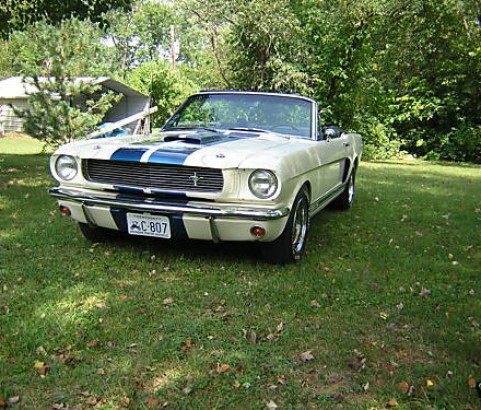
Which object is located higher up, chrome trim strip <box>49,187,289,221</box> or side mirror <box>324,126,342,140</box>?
side mirror <box>324,126,342,140</box>

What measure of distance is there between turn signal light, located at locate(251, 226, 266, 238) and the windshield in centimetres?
152

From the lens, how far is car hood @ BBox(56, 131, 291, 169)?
4096 millimetres

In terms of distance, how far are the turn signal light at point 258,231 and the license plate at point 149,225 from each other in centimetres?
69

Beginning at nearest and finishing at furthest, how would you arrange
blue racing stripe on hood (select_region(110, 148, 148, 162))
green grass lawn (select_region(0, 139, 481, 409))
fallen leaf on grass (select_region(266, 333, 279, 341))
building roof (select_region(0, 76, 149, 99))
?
1. green grass lawn (select_region(0, 139, 481, 409))
2. fallen leaf on grass (select_region(266, 333, 279, 341))
3. blue racing stripe on hood (select_region(110, 148, 148, 162))
4. building roof (select_region(0, 76, 149, 99))

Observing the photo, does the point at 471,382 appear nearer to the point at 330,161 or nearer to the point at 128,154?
the point at 128,154

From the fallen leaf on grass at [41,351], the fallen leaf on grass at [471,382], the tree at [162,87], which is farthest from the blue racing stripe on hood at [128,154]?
the tree at [162,87]

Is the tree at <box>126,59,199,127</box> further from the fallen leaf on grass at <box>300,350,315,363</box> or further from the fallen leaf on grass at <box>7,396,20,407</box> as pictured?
the fallen leaf on grass at <box>7,396,20,407</box>

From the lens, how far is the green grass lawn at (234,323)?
8.80 feet

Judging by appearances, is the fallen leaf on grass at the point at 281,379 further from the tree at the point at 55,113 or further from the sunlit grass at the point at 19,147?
the sunlit grass at the point at 19,147

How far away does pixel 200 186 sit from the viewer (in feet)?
13.6

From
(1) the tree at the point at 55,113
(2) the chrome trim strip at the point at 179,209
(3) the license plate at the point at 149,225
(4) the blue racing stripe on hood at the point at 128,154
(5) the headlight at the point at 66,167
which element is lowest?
(1) the tree at the point at 55,113

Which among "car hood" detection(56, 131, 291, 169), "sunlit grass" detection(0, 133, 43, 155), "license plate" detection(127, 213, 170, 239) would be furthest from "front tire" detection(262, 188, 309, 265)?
"sunlit grass" detection(0, 133, 43, 155)

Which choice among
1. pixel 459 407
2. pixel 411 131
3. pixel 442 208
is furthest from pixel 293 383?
pixel 411 131

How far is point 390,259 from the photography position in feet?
16.6
